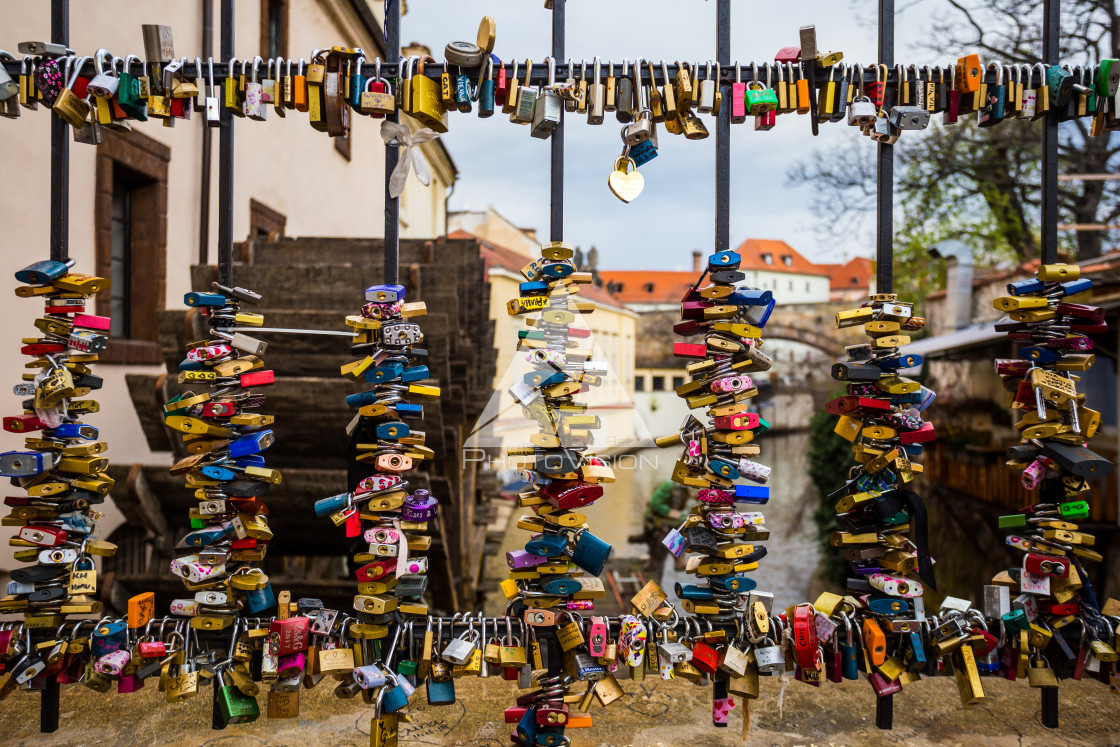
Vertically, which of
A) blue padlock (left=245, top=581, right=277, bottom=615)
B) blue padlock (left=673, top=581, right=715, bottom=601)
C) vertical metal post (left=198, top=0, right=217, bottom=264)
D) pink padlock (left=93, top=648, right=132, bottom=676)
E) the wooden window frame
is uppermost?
the wooden window frame

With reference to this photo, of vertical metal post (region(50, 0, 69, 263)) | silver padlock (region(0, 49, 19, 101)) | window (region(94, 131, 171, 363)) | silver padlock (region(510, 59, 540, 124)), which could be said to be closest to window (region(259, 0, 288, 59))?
window (region(94, 131, 171, 363))

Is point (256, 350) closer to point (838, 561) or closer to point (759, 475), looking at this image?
point (759, 475)

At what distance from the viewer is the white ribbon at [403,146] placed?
1.96m

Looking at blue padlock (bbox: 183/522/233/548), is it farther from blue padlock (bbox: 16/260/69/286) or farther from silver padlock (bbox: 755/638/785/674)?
silver padlock (bbox: 755/638/785/674)

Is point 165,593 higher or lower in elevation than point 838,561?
higher

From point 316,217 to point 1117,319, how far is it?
8466 mm

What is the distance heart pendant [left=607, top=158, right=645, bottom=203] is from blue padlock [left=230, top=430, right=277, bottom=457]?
116cm

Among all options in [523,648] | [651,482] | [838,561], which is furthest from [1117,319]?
[651,482]

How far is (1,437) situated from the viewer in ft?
11.3

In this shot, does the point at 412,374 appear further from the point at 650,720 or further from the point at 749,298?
the point at 650,720

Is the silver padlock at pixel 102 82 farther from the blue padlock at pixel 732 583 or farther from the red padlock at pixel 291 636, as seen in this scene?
the blue padlock at pixel 732 583

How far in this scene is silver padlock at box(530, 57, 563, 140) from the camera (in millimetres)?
1909

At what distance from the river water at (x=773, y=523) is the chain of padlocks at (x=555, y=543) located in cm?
939

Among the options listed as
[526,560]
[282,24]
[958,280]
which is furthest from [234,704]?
[958,280]
